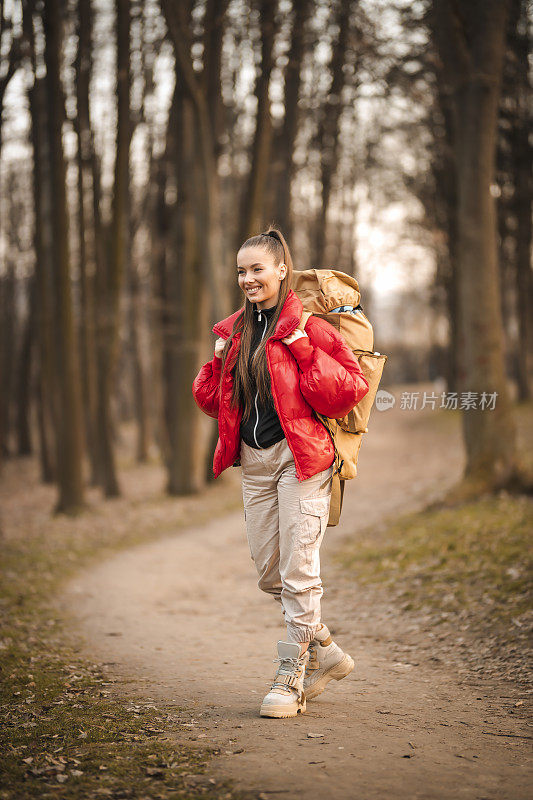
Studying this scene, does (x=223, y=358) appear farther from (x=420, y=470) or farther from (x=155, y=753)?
(x=420, y=470)

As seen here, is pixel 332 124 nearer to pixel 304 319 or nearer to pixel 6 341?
pixel 6 341

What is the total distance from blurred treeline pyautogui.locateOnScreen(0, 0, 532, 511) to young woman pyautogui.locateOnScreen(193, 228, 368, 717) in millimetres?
6582

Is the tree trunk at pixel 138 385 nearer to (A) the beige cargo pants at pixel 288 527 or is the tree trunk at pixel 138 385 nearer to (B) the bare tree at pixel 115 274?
(B) the bare tree at pixel 115 274

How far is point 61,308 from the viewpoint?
13398 mm

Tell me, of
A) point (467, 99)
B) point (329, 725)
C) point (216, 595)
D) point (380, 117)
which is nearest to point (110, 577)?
point (216, 595)

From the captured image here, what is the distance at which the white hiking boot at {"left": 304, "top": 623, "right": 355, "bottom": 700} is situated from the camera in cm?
442

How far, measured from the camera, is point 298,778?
3.34 m

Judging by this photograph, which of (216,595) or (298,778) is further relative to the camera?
(216,595)

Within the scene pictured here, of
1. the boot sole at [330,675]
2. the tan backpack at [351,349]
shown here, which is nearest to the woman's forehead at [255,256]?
the tan backpack at [351,349]

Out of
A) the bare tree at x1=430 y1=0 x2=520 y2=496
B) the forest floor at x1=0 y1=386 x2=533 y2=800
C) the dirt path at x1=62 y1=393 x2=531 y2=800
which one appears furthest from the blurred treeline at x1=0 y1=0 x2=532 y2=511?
the dirt path at x1=62 y1=393 x2=531 y2=800

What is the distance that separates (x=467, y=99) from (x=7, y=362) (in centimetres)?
2037

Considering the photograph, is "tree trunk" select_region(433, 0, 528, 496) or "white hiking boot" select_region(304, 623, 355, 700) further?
"tree trunk" select_region(433, 0, 528, 496)

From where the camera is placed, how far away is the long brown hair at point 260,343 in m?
4.14

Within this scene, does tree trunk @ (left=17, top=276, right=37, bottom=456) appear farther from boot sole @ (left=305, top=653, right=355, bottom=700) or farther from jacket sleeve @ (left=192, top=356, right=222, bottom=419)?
boot sole @ (left=305, top=653, right=355, bottom=700)
